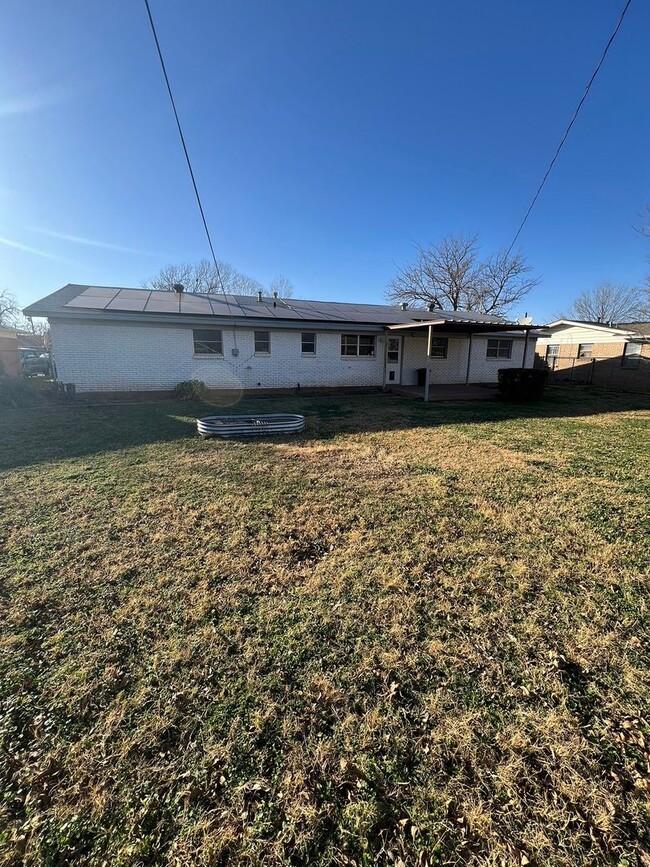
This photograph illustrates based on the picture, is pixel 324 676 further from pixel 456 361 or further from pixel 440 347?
pixel 456 361

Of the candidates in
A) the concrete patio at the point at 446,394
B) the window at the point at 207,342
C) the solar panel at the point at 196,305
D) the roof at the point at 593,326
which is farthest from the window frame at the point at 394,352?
the roof at the point at 593,326

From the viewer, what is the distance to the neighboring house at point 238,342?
476 inches

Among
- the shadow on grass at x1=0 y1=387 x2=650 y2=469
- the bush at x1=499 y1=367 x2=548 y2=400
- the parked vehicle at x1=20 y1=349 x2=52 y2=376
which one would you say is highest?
Answer: the parked vehicle at x1=20 y1=349 x2=52 y2=376

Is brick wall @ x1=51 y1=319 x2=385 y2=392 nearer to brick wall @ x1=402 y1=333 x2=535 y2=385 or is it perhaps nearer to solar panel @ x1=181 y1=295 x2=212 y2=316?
solar panel @ x1=181 y1=295 x2=212 y2=316

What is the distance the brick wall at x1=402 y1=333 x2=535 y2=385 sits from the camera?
17.2m

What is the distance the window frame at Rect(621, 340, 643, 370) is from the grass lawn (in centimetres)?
1978

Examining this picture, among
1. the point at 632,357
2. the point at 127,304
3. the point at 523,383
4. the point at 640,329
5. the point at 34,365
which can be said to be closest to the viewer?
the point at 523,383

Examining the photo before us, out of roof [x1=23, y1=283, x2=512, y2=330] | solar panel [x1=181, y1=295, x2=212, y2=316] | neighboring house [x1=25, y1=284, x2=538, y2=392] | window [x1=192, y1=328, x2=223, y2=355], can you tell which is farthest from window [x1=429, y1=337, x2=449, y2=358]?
solar panel [x1=181, y1=295, x2=212, y2=316]

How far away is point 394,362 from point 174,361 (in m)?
9.34

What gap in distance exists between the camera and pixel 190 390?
12789mm

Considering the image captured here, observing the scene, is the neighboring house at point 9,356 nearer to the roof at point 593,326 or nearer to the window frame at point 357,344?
the window frame at point 357,344

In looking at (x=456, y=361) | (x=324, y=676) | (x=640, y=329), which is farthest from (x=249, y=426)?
(x=640, y=329)

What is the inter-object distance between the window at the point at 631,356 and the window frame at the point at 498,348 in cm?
626

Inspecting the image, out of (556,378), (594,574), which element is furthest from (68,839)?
(556,378)
